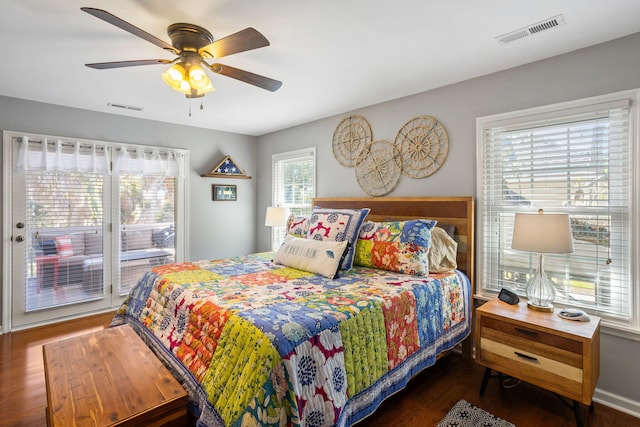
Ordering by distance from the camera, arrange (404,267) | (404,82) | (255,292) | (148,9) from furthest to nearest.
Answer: (404,82) < (404,267) < (255,292) < (148,9)

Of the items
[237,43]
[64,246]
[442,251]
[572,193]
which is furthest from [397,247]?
[64,246]

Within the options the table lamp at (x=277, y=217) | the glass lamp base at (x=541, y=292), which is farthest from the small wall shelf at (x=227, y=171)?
the glass lamp base at (x=541, y=292)

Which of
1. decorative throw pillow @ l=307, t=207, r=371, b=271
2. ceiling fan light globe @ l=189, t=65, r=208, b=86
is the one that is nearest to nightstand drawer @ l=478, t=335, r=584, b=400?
decorative throw pillow @ l=307, t=207, r=371, b=271

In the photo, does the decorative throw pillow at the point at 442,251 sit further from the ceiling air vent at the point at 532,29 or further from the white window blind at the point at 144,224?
the white window blind at the point at 144,224

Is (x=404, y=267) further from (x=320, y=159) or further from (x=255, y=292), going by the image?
(x=320, y=159)

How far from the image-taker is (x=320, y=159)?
13.5 ft

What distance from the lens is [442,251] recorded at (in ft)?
8.72

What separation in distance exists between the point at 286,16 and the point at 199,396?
205cm

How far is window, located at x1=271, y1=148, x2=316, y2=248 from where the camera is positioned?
4.32 m

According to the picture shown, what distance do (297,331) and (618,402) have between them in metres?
2.25

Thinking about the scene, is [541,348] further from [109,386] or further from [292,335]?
[109,386]

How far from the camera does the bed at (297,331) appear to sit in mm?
1347

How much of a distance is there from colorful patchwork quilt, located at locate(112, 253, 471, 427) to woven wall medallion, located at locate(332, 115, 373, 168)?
1556 mm

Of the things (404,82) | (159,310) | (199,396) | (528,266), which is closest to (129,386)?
(199,396)
